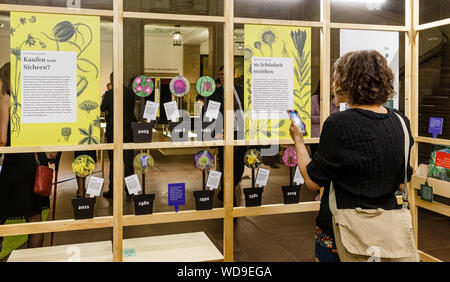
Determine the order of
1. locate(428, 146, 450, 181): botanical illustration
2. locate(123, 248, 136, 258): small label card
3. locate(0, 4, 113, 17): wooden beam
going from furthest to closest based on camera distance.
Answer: locate(428, 146, 450, 181): botanical illustration, locate(123, 248, 136, 258): small label card, locate(0, 4, 113, 17): wooden beam

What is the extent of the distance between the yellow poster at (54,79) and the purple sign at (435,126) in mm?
2379

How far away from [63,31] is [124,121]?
623 millimetres

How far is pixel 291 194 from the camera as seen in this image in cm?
287

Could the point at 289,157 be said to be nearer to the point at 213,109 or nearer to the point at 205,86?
the point at 213,109

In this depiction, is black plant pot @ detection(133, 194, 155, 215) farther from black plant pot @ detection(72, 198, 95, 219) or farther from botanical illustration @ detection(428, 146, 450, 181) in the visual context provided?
botanical illustration @ detection(428, 146, 450, 181)

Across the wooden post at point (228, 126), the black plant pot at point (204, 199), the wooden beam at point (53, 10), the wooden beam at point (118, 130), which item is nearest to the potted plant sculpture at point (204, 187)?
the black plant pot at point (204, 199)

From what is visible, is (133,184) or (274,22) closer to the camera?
(133,184)

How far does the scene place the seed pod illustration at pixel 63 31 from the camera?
2365mm

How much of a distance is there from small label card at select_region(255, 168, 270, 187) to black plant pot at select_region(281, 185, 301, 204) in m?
0.14

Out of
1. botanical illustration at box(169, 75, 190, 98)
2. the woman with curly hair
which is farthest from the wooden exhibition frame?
the woman with curly hair

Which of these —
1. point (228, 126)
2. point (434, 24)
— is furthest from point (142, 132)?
point (434, 24)

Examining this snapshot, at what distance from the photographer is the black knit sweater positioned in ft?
5.14
